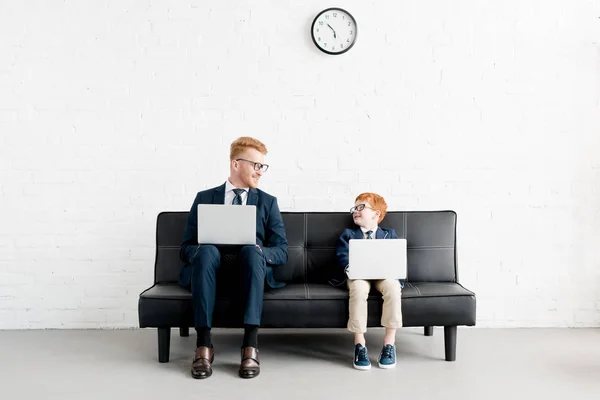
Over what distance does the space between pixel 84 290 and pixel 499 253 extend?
2.65 metres

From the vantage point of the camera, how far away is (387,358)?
3.02 meters

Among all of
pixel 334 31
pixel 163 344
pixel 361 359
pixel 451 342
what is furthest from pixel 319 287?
pixel 334 31

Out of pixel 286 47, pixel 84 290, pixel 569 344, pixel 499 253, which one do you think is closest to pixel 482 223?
pixel 499 253

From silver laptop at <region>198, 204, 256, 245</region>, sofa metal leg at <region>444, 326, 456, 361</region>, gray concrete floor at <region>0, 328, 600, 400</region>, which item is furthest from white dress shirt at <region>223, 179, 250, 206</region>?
sofa metal leg at <region>444, 326, 456, 361</region>

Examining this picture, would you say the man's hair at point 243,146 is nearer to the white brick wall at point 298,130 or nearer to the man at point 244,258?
the man at point 244,258

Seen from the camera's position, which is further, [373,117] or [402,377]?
[373,117]

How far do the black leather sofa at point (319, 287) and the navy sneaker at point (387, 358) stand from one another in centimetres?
13

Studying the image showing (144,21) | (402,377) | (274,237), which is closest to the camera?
(402,377)

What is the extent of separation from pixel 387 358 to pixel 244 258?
0.85 meters

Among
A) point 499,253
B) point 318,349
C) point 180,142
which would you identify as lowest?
point 318,349

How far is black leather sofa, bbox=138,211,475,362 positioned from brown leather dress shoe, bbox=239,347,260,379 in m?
0.17

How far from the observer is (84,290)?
394 cm

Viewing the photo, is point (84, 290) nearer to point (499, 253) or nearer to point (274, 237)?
point (274, 237)

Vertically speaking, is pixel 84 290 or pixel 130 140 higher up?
pixel 130 140
